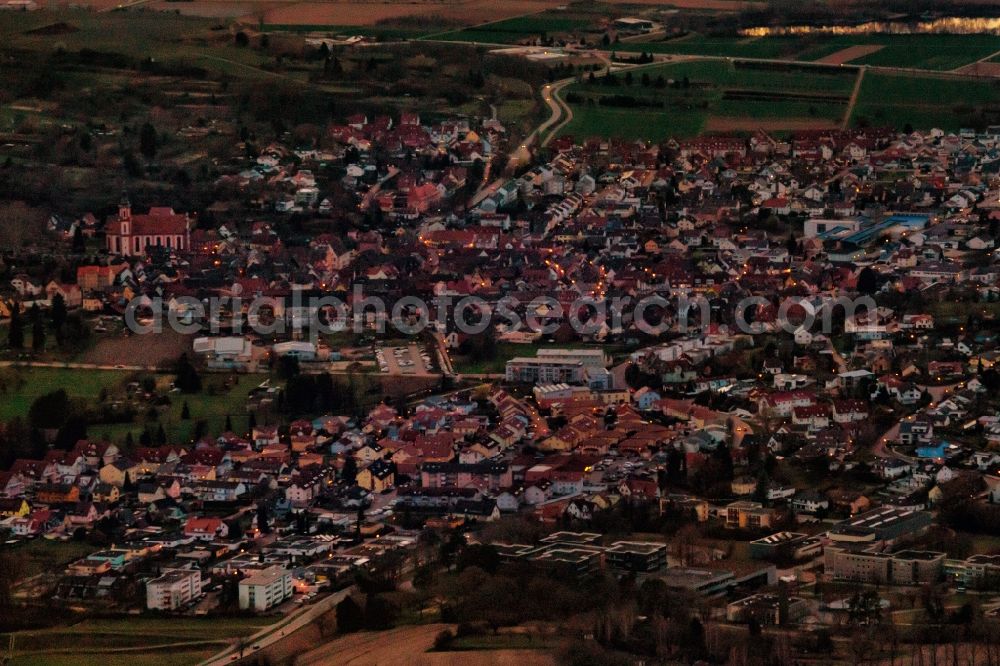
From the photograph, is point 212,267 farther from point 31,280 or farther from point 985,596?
point 985,596

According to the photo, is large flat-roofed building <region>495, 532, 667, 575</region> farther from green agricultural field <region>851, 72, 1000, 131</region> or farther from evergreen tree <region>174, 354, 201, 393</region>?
green agricultural field <region>851, 72, 1000, 131</region>

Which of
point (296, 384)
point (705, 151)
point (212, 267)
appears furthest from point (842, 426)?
point (705, 151)

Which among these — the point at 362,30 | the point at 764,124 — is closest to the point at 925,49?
the point at 764,124

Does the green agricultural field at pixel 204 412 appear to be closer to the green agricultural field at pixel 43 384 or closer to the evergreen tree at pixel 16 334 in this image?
the green agricultural field at pixel 43 384

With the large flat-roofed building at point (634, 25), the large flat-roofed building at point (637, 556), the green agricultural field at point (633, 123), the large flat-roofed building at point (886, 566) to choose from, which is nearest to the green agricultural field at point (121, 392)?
the large flat-roofed building at point (637, 556)

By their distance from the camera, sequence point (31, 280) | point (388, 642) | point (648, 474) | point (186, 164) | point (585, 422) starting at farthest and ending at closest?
point (186, 164) < point (31, 280) < point (585, 422) < point (648, 474) < point (388, 642)

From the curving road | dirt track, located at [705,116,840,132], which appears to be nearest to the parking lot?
the curving road

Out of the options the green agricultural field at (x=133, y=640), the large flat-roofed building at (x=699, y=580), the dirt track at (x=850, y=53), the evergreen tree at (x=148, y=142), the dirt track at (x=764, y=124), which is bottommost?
the green agricultural field at (x=133, y=640)
